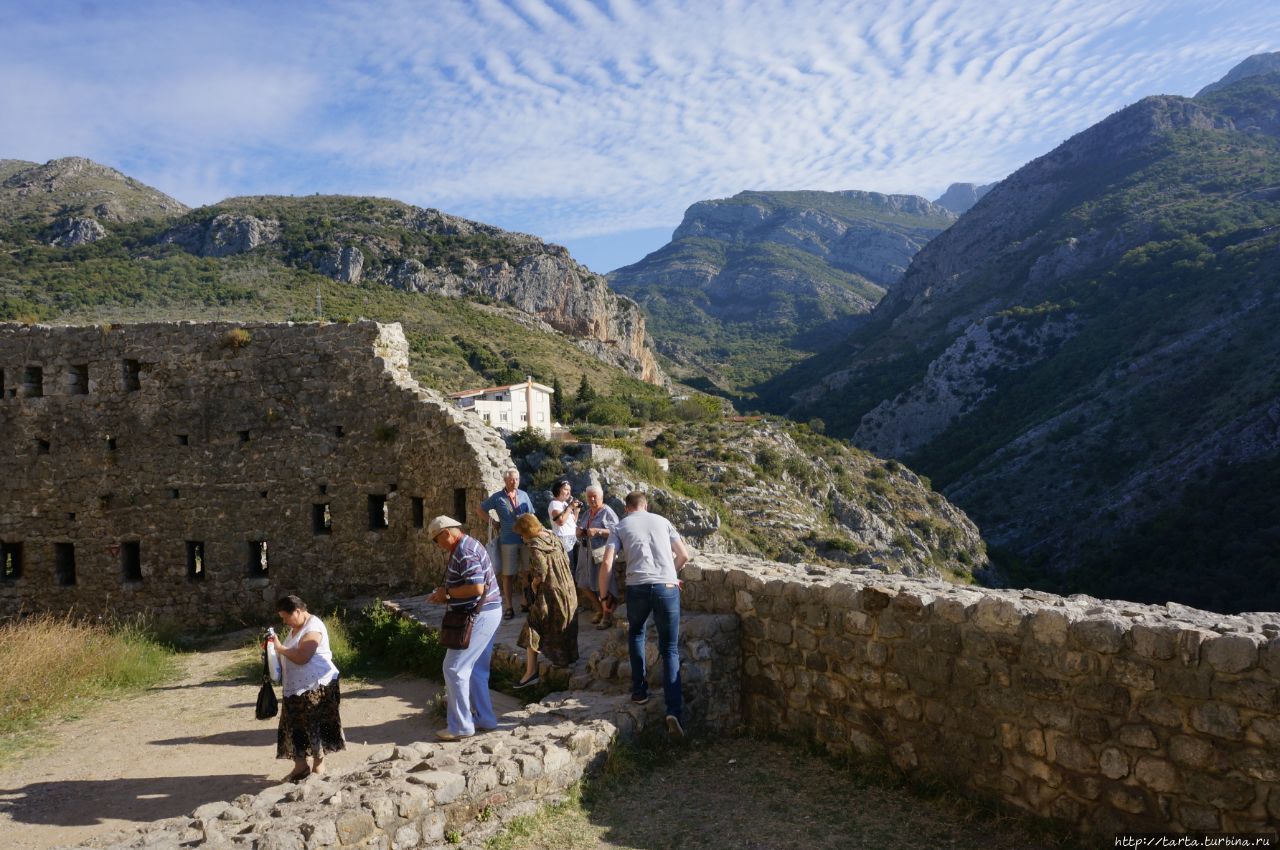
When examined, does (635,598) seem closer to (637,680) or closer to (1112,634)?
(637,680)

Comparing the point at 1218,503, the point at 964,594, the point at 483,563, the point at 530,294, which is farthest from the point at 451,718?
the point at 530,294

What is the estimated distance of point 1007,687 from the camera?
5.00 meters

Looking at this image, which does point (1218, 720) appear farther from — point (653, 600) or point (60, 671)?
point (60, 671)

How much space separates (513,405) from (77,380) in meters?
29.5

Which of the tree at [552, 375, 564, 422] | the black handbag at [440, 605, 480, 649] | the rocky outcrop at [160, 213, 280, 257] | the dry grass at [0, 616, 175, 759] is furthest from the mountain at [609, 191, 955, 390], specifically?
the black handbag at [440, 605, 480, 649]

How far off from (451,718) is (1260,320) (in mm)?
51667

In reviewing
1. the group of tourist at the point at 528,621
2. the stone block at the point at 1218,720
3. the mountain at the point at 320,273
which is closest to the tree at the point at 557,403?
the mountain at the point at 320,273

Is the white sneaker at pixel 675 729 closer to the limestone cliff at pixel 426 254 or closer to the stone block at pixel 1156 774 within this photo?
the stone block at pixel 1156 774

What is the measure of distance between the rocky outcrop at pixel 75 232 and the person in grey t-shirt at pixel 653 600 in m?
62.1

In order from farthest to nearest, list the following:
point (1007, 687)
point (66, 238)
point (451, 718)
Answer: point (66, 238), point (451, 718), point (1007, 687)

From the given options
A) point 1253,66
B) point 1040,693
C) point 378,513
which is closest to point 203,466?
point 378,513

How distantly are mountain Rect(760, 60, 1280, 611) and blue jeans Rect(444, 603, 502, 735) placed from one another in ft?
106

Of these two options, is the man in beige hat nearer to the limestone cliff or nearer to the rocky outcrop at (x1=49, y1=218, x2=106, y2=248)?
the limestone cliff

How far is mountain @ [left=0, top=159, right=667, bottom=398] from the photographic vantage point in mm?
46500
